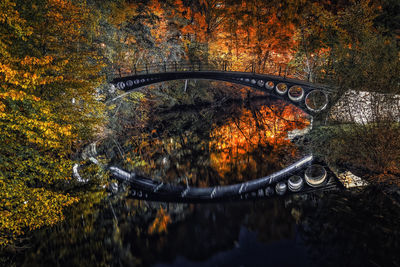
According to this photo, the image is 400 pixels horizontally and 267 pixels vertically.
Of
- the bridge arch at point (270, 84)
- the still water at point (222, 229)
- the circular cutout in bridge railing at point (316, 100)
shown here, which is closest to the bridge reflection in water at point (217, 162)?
the still water at point (222, 229)

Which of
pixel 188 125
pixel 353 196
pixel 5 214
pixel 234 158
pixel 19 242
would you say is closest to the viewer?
pixel 5 214

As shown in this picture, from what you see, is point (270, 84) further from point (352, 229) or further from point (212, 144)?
point (352, 229)

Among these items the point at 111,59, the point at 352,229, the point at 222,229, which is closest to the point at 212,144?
the point at 222,229

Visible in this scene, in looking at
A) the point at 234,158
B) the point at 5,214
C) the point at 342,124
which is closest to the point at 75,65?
the point at 5,214

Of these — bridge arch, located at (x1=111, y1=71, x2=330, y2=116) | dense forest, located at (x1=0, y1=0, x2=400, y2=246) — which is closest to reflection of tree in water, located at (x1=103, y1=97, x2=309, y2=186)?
dense forest, located at (x1=0, y1=0, x2=400, y2=246)

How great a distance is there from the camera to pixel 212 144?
76.5ft

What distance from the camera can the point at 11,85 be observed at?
31.8 ft

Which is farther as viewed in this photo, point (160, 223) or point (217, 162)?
point (217, 162)

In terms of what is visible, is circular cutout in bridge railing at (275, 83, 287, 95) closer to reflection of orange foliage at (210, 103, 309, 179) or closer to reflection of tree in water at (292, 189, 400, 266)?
reflection of orange foliage at (210, 103, 309, 179)

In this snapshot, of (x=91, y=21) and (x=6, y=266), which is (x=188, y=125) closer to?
(x=91, y=21)

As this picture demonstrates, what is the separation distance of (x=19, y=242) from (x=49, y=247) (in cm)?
132

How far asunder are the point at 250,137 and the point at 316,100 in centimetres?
728

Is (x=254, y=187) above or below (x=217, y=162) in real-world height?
below

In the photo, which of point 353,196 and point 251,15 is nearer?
point 353,196
